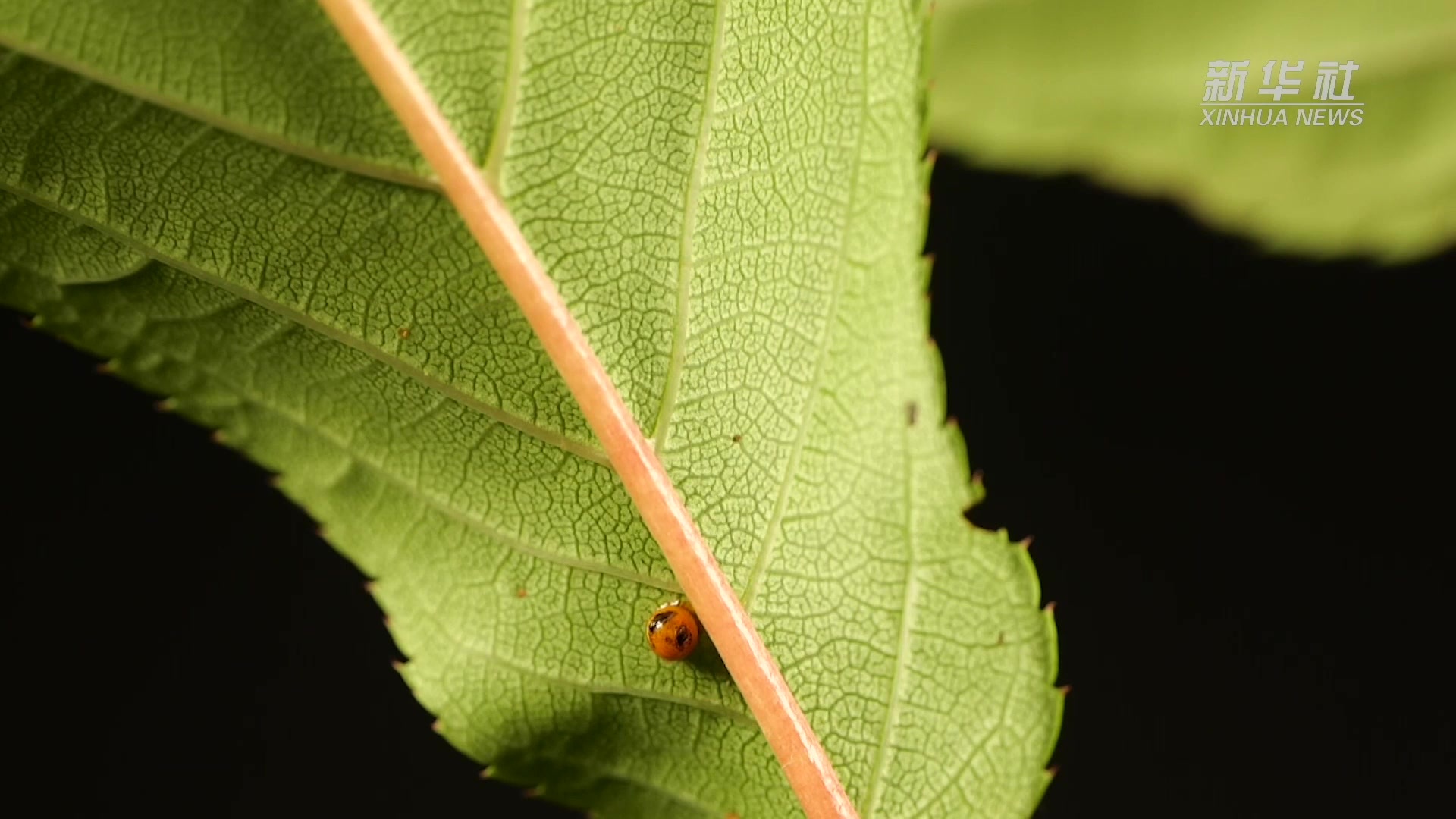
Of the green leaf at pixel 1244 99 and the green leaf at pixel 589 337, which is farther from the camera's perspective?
the green leaf at pixel 1244 99

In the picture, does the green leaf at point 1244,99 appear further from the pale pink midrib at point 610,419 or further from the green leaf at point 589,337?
the pale pink midrib at point 610,419

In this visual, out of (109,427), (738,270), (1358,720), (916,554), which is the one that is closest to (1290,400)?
(1358,720)

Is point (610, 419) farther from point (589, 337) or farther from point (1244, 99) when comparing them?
point (1244, 99)

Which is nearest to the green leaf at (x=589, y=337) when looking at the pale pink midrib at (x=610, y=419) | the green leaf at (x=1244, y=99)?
the pale pink midrib at (x=610, y=419)

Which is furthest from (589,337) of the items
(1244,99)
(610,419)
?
(1244,99)

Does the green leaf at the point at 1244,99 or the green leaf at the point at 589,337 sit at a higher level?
the green leaf at the point at 1244,99

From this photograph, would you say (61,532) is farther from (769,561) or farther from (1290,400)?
(1290,400)
